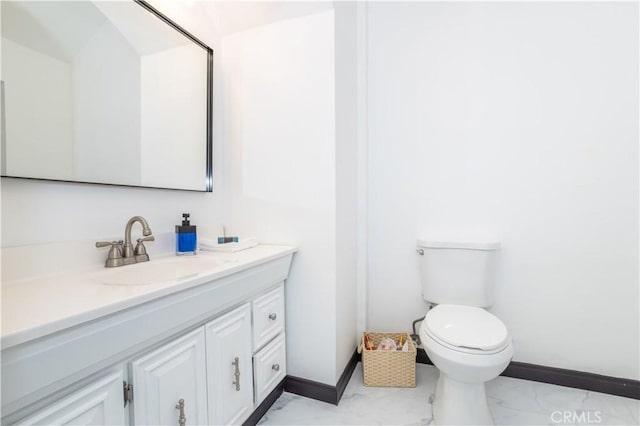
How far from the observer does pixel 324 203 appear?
1460 mm

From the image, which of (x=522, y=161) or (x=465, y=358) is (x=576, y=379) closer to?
(x=465, y=358)

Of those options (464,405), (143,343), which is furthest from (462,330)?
(143,343)

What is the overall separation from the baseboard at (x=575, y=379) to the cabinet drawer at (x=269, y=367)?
1286 millimetres

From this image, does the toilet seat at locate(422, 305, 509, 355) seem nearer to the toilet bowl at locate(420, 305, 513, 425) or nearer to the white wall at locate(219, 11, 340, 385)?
the toilet bowl at locate(420, 305, 513, 425)

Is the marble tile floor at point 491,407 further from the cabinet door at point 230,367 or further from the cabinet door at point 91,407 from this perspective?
the cabinet door at point 91,407

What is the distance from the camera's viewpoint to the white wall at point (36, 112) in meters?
0.84

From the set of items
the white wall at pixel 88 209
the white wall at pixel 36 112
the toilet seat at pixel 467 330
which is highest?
the white wall at pixel 36 112

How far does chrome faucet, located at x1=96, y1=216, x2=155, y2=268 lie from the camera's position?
1.06m

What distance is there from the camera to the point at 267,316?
135 cm

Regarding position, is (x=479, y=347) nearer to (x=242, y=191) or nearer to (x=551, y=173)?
(x=551, y=173)

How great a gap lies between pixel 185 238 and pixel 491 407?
66.1 inches

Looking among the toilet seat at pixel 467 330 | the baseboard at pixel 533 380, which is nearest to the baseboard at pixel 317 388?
the baseboard at pixel 533 380

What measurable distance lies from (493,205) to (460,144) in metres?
0.40
